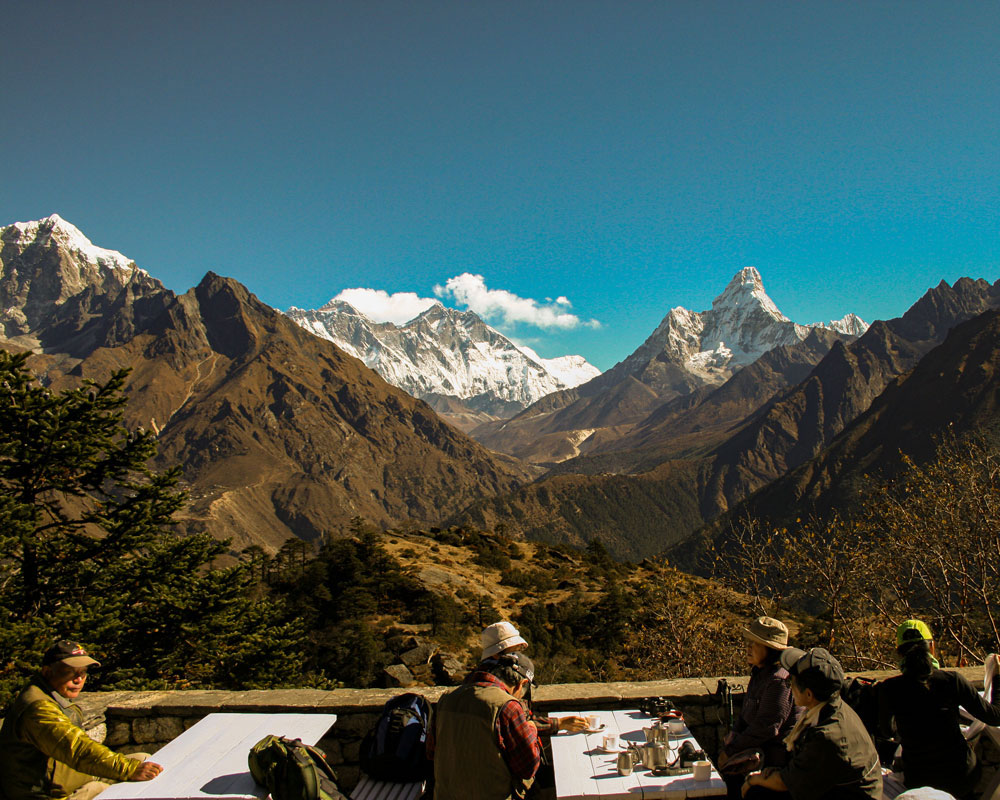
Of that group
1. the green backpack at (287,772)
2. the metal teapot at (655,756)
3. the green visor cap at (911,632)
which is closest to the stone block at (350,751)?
the green backpack at (287,772)

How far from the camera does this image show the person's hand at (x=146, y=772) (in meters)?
5.16

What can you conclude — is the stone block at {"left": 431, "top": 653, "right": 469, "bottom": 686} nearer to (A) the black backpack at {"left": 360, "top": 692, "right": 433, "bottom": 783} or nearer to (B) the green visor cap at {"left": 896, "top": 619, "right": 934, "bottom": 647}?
(A) the black backpack at {"left": 360, "top": 692, "right": 433, "bottom": 783}

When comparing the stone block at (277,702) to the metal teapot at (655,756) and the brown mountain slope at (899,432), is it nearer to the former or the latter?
the metal teapot at (655,756)

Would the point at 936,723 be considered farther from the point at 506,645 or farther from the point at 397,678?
the point at 397,678

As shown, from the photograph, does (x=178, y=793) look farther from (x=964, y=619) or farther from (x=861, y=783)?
(x=964, y=619)

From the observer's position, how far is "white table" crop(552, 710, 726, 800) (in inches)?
192

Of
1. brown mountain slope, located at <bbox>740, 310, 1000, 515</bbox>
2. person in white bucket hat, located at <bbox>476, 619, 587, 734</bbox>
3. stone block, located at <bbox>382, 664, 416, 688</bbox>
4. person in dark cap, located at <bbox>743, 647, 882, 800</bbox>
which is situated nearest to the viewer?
person in dark cap, located at <bbox>743, 647, 882, 800</bbox>

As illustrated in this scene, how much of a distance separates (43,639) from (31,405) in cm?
653

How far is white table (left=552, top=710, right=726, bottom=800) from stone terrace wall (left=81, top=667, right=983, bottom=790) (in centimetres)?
96

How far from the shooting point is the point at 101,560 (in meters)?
17.3

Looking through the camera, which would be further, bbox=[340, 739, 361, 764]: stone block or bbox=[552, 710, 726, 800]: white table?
bbox=[340, 739, 361, 764]: stone block

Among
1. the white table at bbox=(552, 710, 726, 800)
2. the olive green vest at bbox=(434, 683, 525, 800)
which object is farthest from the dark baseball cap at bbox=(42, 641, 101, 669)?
the white table at bbox=(552, 710, 726, 800)

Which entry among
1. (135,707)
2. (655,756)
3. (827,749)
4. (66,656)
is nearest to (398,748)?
(655,756)

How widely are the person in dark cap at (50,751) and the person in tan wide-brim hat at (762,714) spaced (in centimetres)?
552
